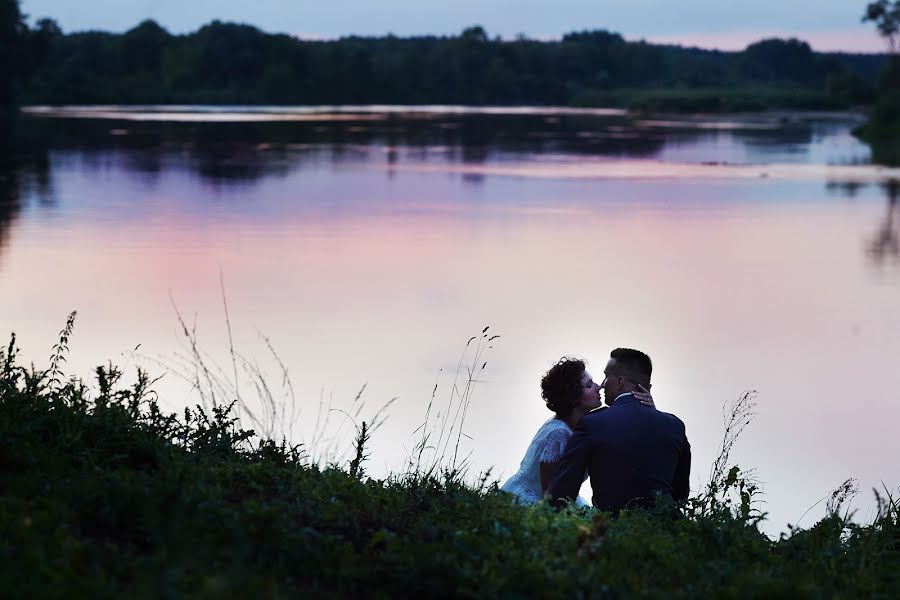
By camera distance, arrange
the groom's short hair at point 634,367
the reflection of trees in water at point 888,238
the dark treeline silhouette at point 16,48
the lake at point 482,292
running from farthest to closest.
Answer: the dark treeline silhouette at point 16,48 → the reflection of trees in water at point 888,238 → the lake at point 482,292 → the groom's short hair at point 634,367

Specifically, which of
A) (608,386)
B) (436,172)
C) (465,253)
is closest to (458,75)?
(436,172)

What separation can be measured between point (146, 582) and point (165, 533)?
81cm

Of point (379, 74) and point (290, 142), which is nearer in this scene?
point (290, 142)

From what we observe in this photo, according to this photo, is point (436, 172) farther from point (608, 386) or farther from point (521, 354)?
point (608, 386)

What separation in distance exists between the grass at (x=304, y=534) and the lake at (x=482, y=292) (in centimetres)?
182

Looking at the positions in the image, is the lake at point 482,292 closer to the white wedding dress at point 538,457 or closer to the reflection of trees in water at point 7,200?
the reflection of trees in water at point 7,200

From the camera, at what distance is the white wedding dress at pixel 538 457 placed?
6.39m

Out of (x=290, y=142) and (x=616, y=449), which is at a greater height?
(x=616, y=449)

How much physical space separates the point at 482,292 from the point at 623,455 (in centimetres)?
967

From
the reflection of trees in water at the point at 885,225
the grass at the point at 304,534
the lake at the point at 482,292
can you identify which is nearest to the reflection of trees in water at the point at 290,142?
the lake at the point at 482,292

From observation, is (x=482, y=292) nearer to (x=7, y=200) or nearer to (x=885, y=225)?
(x=885, y=225)

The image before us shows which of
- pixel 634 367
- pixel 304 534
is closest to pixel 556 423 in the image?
pixel 634 367

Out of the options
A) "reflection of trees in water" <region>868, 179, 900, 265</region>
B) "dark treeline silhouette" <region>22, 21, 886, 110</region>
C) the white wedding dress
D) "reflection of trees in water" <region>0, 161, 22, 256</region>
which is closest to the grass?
the white wedding dress

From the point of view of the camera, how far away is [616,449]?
602cm
